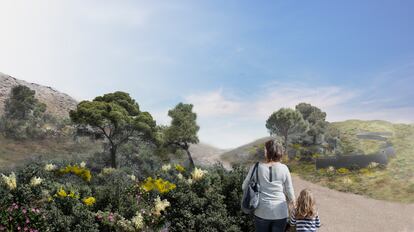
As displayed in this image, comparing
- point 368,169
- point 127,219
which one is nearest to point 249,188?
point 127,219

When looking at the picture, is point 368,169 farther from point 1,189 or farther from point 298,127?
point 1,189

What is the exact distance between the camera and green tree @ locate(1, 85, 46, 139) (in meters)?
24.8

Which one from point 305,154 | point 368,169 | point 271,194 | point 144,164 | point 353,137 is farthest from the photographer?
point 353,137

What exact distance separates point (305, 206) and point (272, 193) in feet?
2.02

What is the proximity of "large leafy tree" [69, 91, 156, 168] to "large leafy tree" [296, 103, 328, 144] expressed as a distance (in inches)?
508

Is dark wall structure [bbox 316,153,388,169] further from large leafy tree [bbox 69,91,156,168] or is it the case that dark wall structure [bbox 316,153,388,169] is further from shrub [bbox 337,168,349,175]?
large leafy tree [bbox 69,91,156,168]

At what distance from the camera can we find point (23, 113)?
26156 millimetres

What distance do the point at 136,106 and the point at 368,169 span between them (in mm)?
12465

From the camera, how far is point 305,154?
2650 cm

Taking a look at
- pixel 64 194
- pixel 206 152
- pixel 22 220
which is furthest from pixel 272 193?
pixel 206 152

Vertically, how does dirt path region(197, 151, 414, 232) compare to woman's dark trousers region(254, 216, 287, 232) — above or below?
below

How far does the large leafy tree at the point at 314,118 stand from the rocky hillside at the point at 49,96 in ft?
52.4

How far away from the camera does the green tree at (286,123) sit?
26.5m

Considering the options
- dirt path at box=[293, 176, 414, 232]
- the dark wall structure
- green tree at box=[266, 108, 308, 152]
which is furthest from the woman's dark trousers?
green tree at box=[266, 108, 308, 152]
